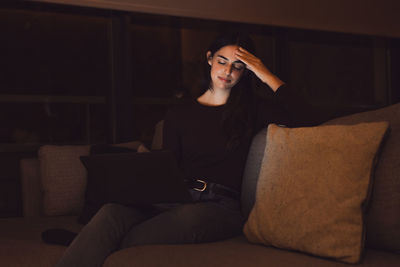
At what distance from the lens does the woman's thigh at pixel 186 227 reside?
4.95 feet

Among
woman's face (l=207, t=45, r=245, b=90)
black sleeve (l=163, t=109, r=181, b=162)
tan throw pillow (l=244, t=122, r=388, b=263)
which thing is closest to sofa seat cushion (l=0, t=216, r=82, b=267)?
black sleeve (l=163, t=109, r=181, b=162)

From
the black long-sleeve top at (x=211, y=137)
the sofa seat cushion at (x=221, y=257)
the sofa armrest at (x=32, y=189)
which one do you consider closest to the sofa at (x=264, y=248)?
the sofa seat cushion at (x=221, y=257)

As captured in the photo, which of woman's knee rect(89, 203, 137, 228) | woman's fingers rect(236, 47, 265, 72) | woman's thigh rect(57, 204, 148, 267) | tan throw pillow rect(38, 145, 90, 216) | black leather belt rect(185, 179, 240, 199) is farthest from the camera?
tan throw pillow rect(38, 145, 90, 216)

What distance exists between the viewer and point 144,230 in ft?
5.10

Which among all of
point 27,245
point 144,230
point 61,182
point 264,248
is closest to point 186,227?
point 144,230

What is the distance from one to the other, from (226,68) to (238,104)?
0.56 feet

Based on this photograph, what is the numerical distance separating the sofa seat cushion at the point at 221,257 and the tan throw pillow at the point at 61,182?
86cm

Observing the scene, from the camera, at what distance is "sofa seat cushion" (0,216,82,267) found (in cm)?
150

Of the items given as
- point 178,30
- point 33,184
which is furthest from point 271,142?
point 178,30

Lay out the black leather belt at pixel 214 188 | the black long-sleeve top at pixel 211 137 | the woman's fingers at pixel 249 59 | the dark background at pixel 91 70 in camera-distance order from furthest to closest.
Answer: the dark background at pixel 91 70, the woman's fingers at pixel 249 59, the black long-sleeve top at pixel 211 137, the black leather belt at pixel 214 188

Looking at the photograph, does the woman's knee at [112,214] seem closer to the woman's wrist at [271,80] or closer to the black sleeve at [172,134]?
the black sleeve at [172,134]

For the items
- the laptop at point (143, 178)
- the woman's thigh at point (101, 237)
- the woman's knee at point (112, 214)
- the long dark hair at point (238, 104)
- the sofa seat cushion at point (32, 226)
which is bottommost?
the sofa seat cushion at point (32, 226)

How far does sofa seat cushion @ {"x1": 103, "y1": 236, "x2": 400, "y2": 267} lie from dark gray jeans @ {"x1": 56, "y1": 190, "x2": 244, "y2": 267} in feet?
0.17

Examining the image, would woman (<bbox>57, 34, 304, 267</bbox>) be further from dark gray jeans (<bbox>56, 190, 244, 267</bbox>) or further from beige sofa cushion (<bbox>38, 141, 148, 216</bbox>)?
beige sofa cushion (<bbox>38, 141, 148, 216</bbox>)
